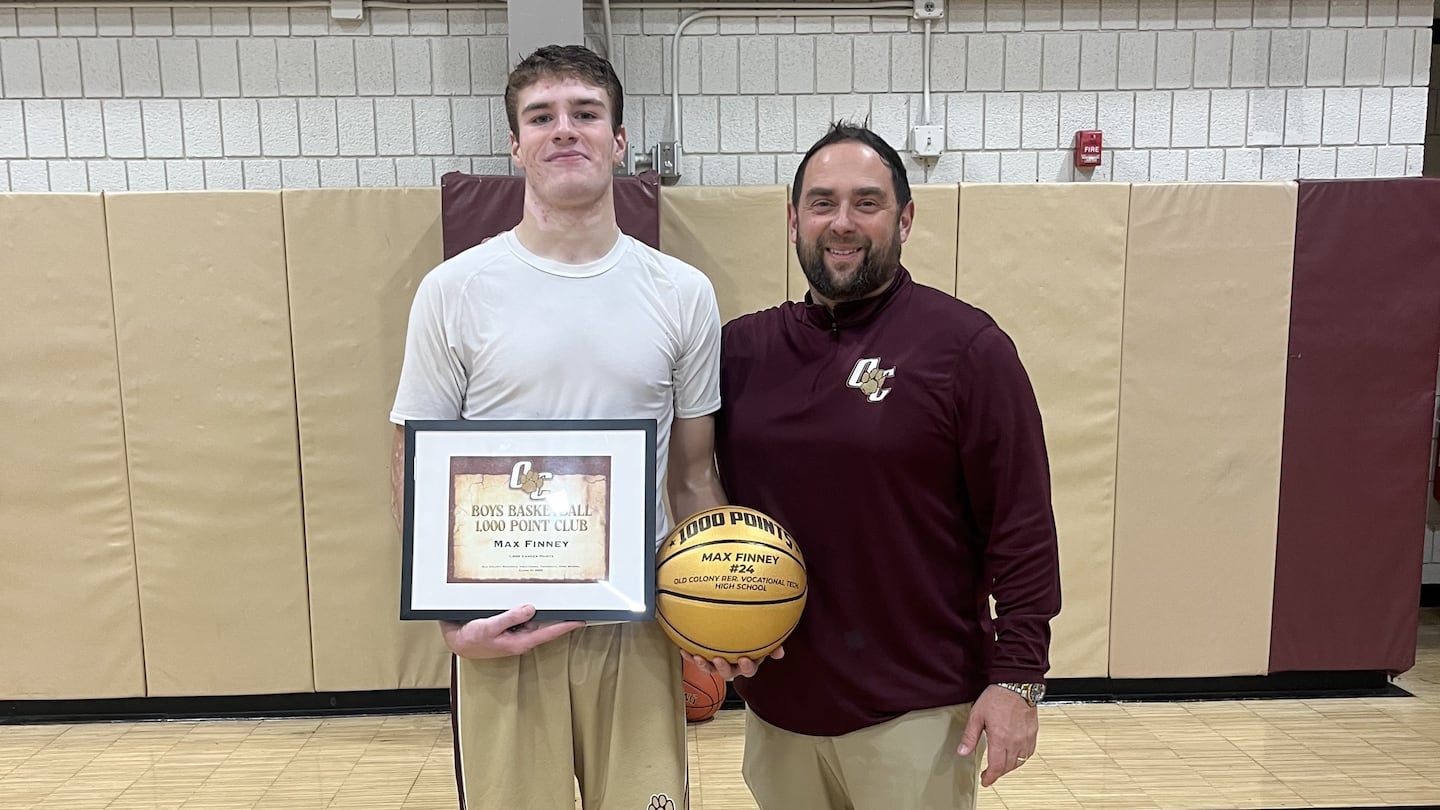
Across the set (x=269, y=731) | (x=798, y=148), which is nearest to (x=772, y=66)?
(x=798, y=148)

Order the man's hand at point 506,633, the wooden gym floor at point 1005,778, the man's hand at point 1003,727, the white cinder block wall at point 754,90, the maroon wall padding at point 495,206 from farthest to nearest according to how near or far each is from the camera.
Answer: the white cinder block wall at point 754,90 → the maroon wall padding at point 495,206 → the wooden gym floor at point 1005,778 → the man's hand at point 1003,727 → the man's hand at point 506,633

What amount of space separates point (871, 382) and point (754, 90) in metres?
2.63

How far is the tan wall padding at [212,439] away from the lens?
340 centimetres

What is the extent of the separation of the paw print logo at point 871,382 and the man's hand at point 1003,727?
0.59 m

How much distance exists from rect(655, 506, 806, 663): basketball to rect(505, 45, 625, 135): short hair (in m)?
0.79

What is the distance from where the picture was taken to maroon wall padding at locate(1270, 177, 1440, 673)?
3500 millimetres

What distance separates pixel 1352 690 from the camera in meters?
3.77

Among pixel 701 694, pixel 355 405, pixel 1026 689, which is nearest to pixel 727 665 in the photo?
pixel 1026 689

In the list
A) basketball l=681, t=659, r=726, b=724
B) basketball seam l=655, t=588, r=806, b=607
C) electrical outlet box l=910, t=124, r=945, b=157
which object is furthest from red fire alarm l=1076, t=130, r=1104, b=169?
basketball seam l=655, t=588, r=806, b=607

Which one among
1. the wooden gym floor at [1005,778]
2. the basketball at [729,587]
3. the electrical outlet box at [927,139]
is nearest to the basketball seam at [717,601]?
the basketball at [729,587]

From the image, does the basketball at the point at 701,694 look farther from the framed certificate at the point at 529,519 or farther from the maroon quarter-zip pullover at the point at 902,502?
the framed certificate at the point at 529,519

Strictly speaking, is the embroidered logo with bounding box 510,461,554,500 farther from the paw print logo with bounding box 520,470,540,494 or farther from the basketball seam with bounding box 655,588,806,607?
the basketball seam with bounding box 655,588,806,607

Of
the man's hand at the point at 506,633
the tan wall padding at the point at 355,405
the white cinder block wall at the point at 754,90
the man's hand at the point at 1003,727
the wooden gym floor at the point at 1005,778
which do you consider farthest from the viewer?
the white cinder block wall at the point at 754,90

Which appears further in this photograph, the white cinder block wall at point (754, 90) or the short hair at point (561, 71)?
the white cinder block wall at point (754, 90)
